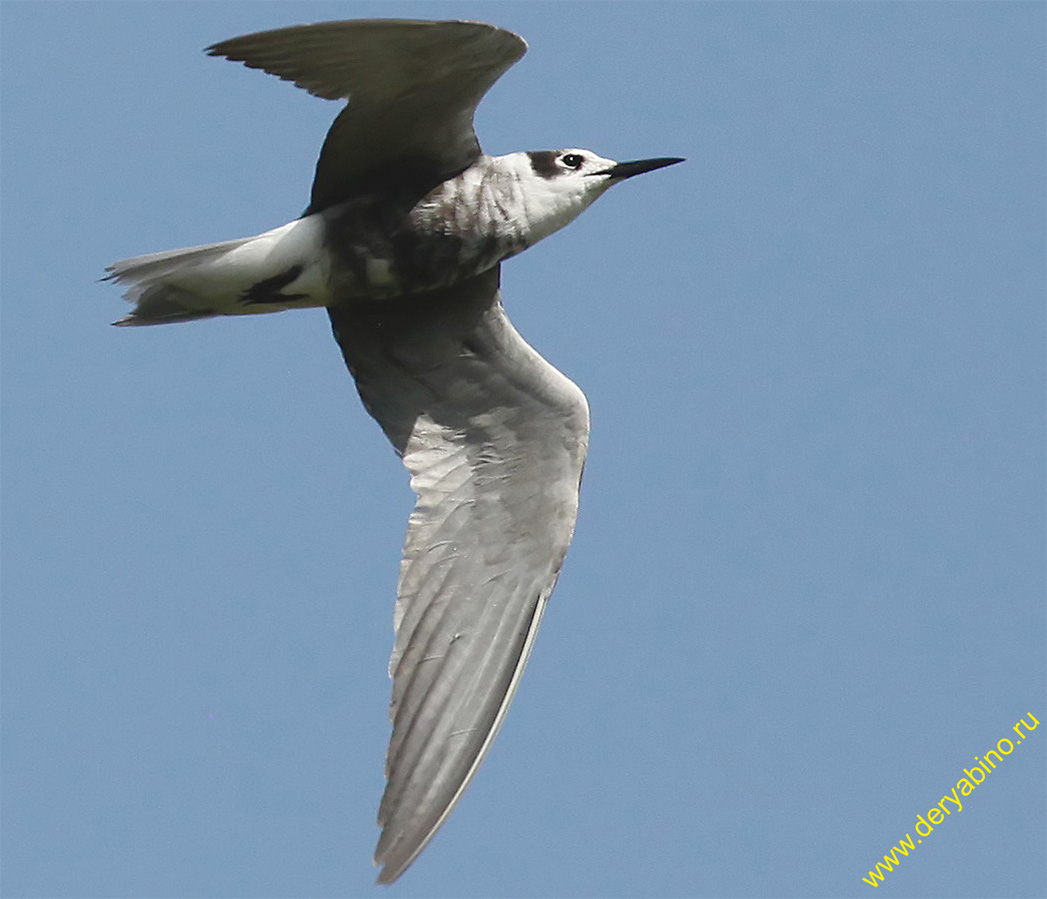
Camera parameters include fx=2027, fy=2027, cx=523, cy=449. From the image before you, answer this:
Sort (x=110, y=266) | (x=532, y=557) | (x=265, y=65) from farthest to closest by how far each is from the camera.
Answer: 1. (x=532, y=557)
2. (x=110, y=266)
3. (x=265, y=65)

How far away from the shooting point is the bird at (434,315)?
7500 mm

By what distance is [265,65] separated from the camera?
721cm

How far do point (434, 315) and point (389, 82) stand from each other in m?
1.20

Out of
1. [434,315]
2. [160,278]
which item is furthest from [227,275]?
[434,315]

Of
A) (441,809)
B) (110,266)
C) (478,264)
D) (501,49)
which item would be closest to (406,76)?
(501,49)

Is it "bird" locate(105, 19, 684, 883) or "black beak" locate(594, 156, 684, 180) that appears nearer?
"bird" locate(105, 19, 684, 883)

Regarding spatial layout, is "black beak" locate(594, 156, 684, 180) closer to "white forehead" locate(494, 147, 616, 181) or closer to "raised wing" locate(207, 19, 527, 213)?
"white forehead" locate(494, 147, 616, 181)

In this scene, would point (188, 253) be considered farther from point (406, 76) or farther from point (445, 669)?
point (445, 669)

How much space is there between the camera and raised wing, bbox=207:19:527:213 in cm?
715

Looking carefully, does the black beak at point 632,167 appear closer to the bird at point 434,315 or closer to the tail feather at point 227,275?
the bird at point 434,315

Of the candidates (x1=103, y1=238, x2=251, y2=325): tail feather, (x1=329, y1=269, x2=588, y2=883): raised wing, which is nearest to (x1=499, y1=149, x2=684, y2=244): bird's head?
(x1=329, y1=269, x2=588, y2=883): raised wing

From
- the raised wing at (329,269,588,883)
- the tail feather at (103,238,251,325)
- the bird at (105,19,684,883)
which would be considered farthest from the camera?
the raised wing at (329,269,588,883)

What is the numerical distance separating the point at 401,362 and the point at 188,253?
1.12 m

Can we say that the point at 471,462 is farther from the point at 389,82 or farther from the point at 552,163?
the point at 389,82
